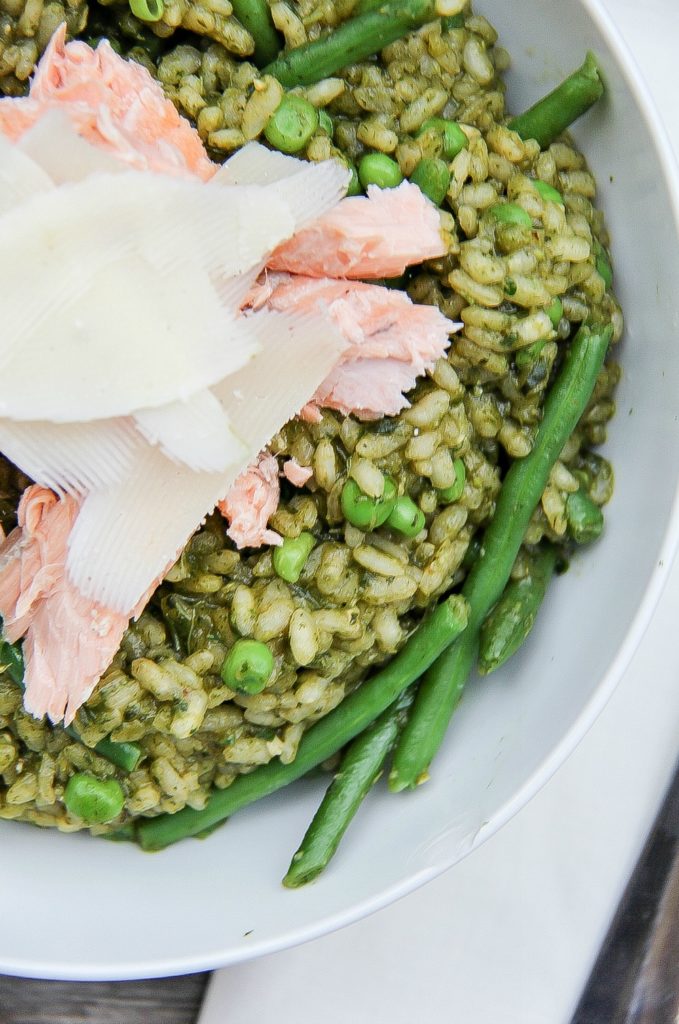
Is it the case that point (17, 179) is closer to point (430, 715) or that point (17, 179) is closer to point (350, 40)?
point (350, 40)

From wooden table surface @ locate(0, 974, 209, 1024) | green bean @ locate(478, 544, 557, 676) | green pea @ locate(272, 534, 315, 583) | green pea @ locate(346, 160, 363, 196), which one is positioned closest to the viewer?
green pea @ locate(272, 534, 315, 583)

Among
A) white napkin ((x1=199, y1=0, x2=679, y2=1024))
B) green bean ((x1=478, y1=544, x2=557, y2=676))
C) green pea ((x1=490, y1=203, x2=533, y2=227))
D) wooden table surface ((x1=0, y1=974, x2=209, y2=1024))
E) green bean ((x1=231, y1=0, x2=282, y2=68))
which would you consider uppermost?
green pea ((x1=490, y1=203, x2=533, y2=227))

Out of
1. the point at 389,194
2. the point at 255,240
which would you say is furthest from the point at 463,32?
the point at 255,240

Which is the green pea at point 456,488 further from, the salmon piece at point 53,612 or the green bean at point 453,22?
the green bean at point 453,22

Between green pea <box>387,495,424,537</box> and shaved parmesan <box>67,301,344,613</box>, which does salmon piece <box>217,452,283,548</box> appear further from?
green pea <box>387,495,424,537</box>

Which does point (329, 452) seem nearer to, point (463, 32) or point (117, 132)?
point (117, 132)

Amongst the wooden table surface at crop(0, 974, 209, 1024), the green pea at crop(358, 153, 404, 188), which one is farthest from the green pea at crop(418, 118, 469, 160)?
the wooden table surface at crop(0, 974, 209, 1024)
